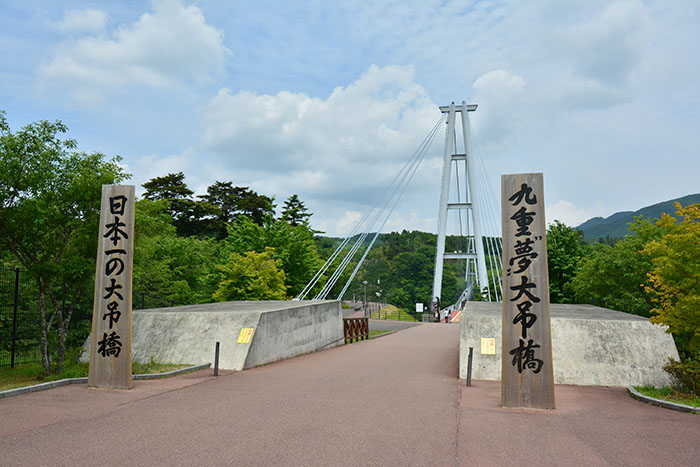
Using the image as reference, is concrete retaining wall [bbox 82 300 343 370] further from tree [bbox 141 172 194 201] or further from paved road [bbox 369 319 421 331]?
tree [bbox 141 172 194 201]

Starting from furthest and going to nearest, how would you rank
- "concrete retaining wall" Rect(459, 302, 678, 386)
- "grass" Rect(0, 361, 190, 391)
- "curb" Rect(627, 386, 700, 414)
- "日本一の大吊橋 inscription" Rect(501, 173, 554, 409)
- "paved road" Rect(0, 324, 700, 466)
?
"concrete retaining wall" Rect(459, 302, 678, 386) → "grass" Rect(0, 361, 190, 391) → "日本一の大吊橋 inscription" Rect(501, 173, 554, 409) → "curb" Rect(627, 386, 700, 414) → "paved road" Rect(0, 324, 700, 466)

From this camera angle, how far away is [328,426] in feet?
20.3

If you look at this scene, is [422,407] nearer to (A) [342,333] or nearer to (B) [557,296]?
(A) [342,333]

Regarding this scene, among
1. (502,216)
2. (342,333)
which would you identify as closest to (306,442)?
(502,216)

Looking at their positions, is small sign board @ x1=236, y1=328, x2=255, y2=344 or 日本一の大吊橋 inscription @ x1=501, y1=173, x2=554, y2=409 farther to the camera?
small sign board @ x1=236, y1=328, x2=255, y2=344

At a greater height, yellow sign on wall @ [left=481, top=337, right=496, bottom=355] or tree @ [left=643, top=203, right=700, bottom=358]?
tree @ [left=643, top=203, right=700, bottom=358]

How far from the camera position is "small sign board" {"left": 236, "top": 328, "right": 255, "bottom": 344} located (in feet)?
35.6

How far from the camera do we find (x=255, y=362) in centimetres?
1104

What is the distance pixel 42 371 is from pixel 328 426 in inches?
286

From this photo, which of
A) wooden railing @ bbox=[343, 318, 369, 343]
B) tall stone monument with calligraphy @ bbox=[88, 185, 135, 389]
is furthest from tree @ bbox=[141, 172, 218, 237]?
tall stone monument with calligraphy @ bbox=[88, 185, 135, 389]

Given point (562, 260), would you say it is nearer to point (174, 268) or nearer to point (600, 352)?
point (600, 352)

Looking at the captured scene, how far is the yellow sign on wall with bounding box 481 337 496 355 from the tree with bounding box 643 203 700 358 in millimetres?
2921

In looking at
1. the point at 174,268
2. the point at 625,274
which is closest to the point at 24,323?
the point at 174,268

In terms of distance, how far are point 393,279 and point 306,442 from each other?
8492 cm
